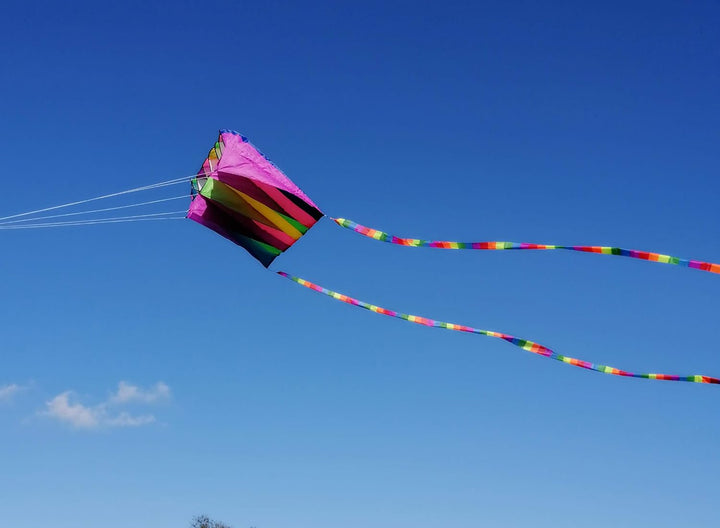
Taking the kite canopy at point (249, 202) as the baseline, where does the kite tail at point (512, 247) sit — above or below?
below

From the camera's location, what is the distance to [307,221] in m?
9.74

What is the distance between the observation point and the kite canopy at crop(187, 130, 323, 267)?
9.51 m

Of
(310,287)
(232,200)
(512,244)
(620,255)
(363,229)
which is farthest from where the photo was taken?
(232,200)

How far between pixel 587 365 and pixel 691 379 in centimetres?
92

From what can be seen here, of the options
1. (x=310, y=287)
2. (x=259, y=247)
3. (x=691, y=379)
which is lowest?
(x=691, y=379)

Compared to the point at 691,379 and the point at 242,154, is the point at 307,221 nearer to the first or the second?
the point at 242,154

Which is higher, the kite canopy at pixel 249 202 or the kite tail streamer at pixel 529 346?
the kite canopy at pixel 249 202

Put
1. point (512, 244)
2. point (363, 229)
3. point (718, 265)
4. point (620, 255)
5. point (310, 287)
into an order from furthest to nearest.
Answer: point (310, 287), point (363, 229), point (512, 244), point (620, 255), point (718, 265)

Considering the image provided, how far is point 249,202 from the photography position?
980cm

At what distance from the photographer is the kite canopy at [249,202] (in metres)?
9.51

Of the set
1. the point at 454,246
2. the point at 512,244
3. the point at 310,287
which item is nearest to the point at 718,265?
the point at 512,244

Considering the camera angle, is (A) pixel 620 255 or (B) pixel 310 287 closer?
(A) pixel 620 255

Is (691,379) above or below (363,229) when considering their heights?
below

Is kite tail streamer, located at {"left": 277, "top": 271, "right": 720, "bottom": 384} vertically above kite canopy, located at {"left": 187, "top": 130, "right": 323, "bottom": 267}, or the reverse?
kite canopy, located at {"left": 187, "top": 130, "right": 323, "bottom": 267}
